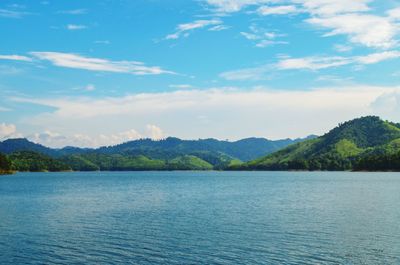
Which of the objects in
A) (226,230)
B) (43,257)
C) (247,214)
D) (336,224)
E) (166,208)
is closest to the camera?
(43,257)

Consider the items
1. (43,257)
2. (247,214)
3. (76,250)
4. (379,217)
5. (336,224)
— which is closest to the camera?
(43,257)

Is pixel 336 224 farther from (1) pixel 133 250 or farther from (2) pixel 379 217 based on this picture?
(1) pixel 133 250

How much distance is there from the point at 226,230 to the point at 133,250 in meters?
21.6

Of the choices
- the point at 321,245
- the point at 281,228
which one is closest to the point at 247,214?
the point at 281,228

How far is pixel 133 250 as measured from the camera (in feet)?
203

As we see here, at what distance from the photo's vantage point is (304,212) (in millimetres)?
102500

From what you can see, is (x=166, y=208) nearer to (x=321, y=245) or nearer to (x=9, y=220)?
(x=9, y=220)

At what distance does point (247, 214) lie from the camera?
10125cm

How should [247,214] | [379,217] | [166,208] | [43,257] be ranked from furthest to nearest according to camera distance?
[166,208] → [247,214] → [379,217] → [43,257]

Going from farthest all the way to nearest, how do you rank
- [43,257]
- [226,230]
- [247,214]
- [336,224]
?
[247,214]
[336,224]
[226,230]
[43,257]

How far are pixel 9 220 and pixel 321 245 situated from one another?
66213 mm

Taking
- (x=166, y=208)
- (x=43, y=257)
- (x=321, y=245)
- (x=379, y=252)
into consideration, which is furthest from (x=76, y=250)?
(x=166, y=208)

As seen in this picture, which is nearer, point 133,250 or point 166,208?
point 133,250

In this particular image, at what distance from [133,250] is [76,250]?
26.7 ft
